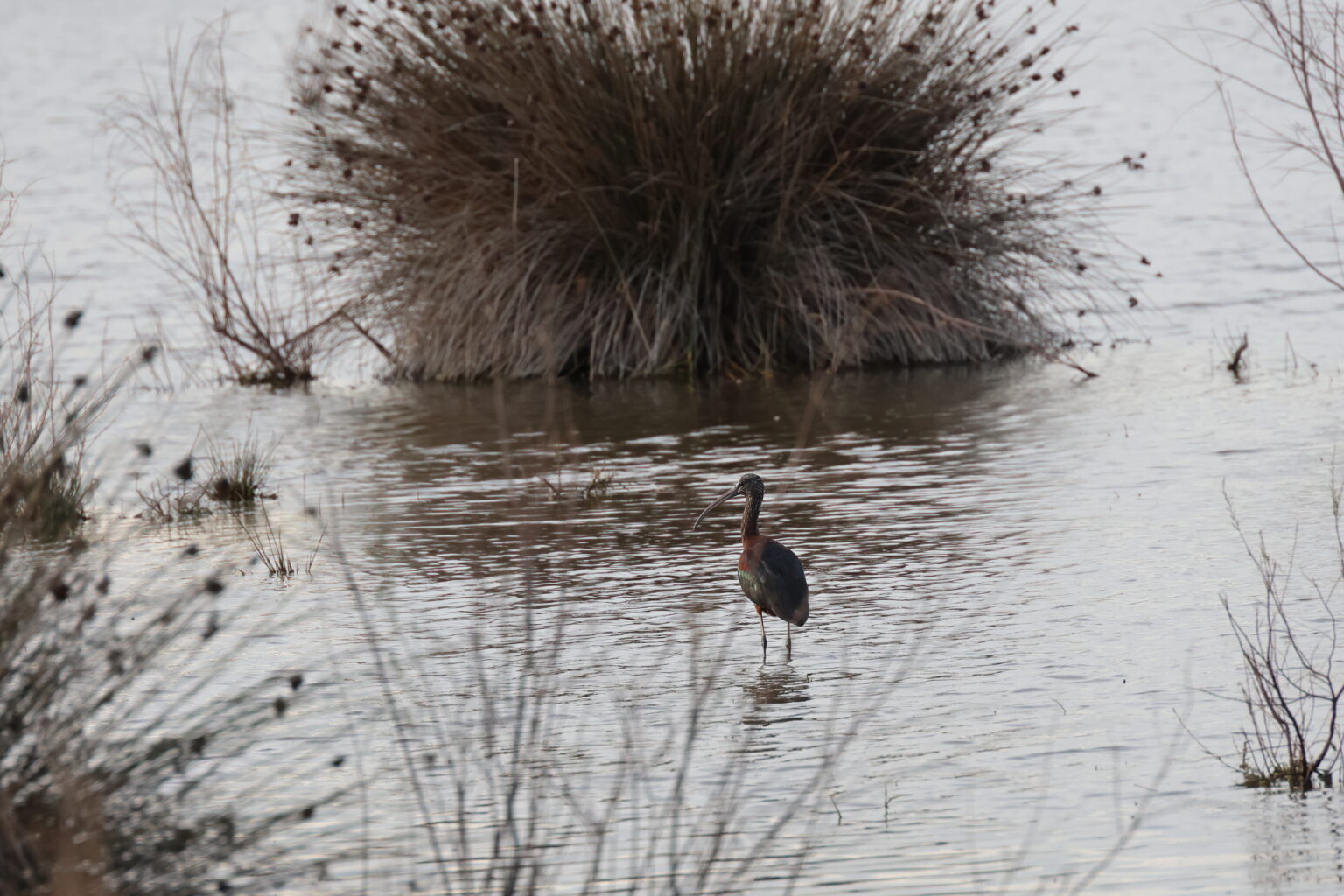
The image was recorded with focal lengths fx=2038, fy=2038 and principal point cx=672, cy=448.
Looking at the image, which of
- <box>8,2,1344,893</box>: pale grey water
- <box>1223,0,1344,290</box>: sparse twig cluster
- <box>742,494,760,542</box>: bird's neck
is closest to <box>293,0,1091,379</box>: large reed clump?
<box>8,2,1344,893</box>: pale grey water

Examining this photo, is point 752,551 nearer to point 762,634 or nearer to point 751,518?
point 762,634

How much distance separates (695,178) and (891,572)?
19.0ft

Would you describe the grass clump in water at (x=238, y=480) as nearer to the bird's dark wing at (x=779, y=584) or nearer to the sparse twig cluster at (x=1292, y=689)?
the bird's dark wing at (x=779, y=584)

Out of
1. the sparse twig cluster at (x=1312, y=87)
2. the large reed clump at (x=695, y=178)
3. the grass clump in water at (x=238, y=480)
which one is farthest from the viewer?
the large reed clump at (x=695, y=178)

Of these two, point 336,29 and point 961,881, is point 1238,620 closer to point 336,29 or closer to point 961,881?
point 961,881

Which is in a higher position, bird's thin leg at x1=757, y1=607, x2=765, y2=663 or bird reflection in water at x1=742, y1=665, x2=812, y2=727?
bird's thin leg at x1=757, y1=607, x2=765, y2=663

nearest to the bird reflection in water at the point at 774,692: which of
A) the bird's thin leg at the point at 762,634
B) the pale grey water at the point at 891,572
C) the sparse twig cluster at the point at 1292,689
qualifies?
the pale grey water at the point at 891,572

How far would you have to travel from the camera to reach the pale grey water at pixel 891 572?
5703mm

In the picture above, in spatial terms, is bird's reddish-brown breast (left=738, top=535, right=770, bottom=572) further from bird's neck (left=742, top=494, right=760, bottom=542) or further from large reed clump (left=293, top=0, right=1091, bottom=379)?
large reed clump (left=293, top=0, right=1091, bottom=379)

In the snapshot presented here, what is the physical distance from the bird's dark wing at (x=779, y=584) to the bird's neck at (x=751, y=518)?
21.1 inches

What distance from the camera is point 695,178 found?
553 inches

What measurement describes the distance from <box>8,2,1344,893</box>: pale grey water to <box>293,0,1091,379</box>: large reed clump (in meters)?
0.52

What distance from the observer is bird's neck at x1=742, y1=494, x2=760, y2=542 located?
8.38 metres

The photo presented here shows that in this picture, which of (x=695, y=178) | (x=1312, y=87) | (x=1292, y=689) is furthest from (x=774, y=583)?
(x=1312, y=87)
